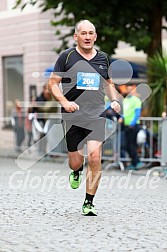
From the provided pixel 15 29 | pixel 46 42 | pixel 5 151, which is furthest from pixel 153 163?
pixel 15 29

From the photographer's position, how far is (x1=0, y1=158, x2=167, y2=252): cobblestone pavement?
6262 millimetres

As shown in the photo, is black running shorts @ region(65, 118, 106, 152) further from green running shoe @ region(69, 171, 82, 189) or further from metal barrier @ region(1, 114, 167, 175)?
metal barrier @ region(1, 114, 167, 175)

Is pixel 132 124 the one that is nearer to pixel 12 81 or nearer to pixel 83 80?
pixel 83 80

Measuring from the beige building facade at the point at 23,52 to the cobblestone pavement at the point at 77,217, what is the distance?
498 inches

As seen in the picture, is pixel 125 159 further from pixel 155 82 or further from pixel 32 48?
pixel 32 48

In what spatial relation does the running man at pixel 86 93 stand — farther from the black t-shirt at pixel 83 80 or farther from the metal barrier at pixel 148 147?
the metal barrier at pixel 148 147

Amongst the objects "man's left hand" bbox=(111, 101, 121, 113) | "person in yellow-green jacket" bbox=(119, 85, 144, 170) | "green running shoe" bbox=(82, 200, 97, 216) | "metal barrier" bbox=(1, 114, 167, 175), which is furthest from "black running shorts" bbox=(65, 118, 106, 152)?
"person in yellow-green jacket" bbox=(119, 85, 144, 170)

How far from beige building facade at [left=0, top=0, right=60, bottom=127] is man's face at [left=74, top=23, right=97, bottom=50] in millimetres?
15783

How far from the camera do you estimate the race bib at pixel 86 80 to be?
7.64 m

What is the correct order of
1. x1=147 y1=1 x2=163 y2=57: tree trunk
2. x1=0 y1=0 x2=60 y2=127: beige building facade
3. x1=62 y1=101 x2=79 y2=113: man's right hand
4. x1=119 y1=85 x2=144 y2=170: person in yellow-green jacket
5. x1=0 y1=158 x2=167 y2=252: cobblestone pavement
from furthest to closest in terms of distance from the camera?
1. x1=0 y1=0 x2=60 y2=127: beige building facade
2. x1=147 y1=1 x2=163 y2=57: tree trunk
3. x1=119 y1=85 x2=144 y2=170: person in yellow-green jacket
4. x1=62 y1=101 x2=79 y2=113: man's right hand
5. x1=0 y1=158 x2=167 y2=252: cobblestone pavement

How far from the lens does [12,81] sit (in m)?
27.0

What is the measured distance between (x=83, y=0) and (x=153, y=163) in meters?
3.62

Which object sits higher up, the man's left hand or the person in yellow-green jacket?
the man's left hand

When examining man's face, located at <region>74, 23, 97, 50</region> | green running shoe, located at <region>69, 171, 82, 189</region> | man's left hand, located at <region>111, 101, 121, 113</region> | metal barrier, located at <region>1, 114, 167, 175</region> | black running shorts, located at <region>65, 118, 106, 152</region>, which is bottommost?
metal barrier, located at <region>1, 114, 167, 175</region>
